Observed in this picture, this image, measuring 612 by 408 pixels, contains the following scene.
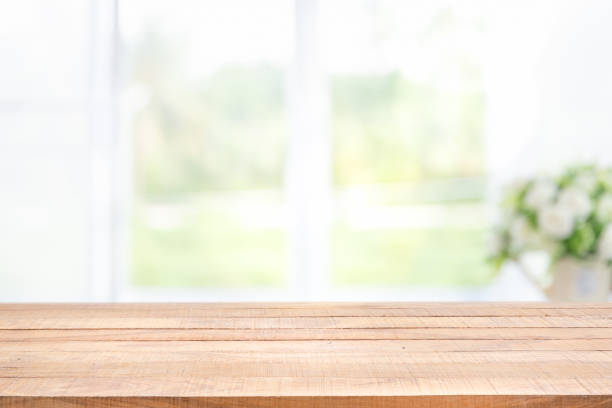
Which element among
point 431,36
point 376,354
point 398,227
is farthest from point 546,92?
point 376,354

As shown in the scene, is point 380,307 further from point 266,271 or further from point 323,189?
point 266,271

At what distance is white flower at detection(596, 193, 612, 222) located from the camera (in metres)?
2.34

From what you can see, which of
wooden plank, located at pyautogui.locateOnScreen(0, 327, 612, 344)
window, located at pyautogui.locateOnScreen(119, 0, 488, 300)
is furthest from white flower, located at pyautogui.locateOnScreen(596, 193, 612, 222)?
wooden plank, located at pyautogui.locateOnScreen(0, 327, 612, 344)

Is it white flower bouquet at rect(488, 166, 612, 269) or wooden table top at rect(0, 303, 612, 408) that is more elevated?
white flower bouquet at rect(488, 166, 612, 269)

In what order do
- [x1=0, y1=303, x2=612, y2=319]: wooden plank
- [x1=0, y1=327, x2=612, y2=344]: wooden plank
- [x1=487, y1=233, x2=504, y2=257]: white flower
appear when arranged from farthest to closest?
[x1=487, y1=233, x2=504, y2=257]: white flower
[x1=0, y1=303, x2=612, y2=319]: wooden plank
[x1=0, y1=327, x2=612, y2=344]: wooden plank

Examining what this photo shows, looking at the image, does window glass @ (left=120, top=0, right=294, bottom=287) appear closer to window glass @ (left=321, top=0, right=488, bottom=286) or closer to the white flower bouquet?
window glass @ (left=321, top=0, right=488, bottom=286)

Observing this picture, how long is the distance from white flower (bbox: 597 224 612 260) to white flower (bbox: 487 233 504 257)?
36 cm

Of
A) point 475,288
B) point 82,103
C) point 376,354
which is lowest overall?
point 475,288

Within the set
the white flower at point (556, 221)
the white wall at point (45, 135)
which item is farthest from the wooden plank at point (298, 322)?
the white wall at point (45, 135)

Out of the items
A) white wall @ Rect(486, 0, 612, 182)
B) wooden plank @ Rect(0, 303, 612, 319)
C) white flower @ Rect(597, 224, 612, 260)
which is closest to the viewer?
wooden plank @ Rect(0, 303, 612, 319)

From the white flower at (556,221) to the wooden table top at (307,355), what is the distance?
1.32m

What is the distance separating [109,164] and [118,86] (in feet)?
1.17

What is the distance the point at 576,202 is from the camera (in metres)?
2.30

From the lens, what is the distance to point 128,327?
0.90m
